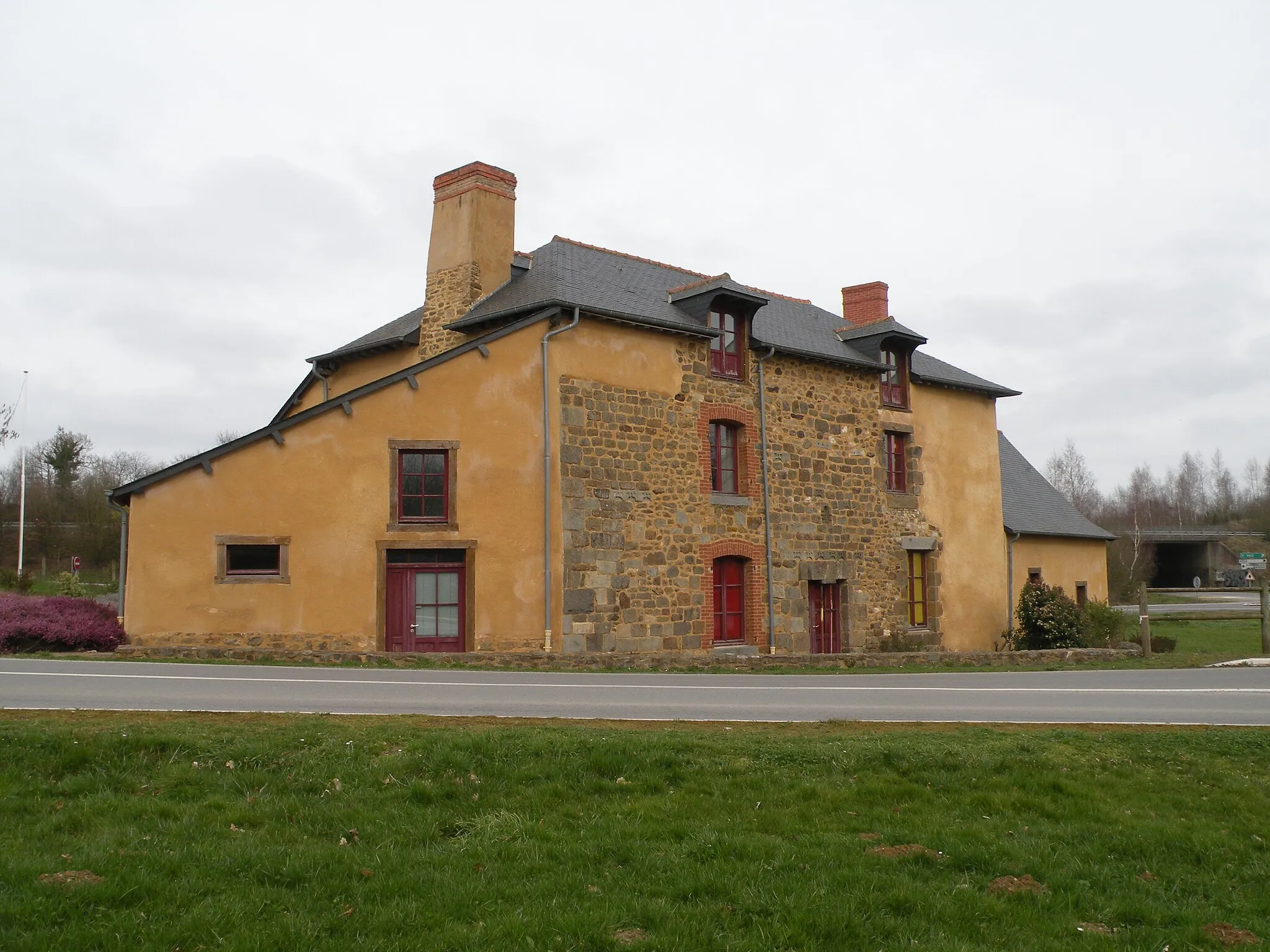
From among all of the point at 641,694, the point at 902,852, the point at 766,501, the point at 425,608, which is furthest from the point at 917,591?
the point at 902,852

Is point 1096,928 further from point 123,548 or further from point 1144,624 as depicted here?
point 1144,624

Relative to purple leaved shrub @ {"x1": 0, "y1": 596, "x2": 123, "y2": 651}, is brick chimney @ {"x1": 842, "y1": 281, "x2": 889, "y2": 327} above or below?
above

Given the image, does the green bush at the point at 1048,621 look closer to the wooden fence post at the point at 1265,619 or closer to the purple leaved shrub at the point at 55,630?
the wooden fence post at the point at 1265,619

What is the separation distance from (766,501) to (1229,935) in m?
16.5

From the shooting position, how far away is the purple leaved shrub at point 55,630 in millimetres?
16156

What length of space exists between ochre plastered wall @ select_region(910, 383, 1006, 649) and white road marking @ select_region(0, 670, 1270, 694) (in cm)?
1236

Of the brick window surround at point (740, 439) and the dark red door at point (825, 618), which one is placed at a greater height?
the brick window surround at point (740, 439)

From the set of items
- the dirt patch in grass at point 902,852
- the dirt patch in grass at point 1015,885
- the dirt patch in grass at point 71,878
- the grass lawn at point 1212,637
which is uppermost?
the dirt patch in grass at point 71,878

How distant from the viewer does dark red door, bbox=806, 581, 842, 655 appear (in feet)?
74.4

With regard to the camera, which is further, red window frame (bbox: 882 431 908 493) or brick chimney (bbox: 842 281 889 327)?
brick chimney (bbox: 842 281 889 327)

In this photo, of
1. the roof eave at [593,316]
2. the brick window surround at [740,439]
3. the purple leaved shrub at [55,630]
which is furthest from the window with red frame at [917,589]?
the purple leaved shrub at [55,630]

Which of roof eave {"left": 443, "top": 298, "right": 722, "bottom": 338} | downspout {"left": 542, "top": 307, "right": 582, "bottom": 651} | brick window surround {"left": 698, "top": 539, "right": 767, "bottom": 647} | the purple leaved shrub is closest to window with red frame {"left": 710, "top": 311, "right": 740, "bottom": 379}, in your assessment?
roof eave {"left": 443, "top": 298, "right": 722, "bottom": 338}

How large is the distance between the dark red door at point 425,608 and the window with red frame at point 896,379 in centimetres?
1176

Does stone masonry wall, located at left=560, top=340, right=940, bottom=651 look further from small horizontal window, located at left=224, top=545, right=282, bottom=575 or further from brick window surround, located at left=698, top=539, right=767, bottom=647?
small horizontal window, located at left=224, top=545, right=282, bottom=575
